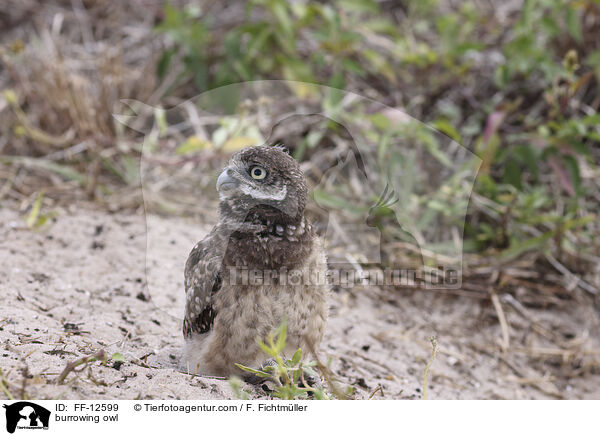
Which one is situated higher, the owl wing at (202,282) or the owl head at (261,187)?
the owl head at (261,187)

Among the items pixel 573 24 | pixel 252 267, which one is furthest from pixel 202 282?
pixel 573 24

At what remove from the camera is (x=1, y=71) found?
515 cm

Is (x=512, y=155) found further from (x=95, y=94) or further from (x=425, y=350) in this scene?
(x=95, y=94)

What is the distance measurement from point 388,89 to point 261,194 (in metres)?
2.95

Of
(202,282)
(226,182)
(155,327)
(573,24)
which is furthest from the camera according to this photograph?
(573,24)

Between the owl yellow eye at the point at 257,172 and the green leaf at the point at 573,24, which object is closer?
the owl yellow eye at the point at 257,172

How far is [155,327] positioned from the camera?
255 centimetres

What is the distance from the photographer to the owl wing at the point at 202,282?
7.11ft

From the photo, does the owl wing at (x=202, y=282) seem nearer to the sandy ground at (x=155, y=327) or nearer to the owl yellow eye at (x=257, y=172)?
the sandy ground at (x=155, y=327)

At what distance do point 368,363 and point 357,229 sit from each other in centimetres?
77
